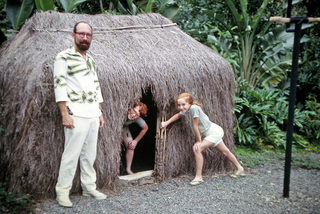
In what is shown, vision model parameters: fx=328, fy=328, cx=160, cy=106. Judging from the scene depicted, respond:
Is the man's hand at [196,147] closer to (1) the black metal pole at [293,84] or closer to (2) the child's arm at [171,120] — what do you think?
(2) the child's arm at [171,120]

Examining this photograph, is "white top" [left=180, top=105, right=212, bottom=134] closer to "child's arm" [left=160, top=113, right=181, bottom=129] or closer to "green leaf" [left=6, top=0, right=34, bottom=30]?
"child's arm" [left=160, top=113, right=181, bottom=129]

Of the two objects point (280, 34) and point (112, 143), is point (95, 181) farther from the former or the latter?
point (280, 34)

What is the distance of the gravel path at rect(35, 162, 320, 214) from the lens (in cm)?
430

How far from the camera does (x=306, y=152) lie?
7.93m

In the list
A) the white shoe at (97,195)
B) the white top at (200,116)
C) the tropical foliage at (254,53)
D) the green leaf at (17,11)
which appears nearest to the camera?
the white shoe at (97,195)

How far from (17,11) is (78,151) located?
4.24 meters

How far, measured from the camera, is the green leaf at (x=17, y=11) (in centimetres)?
689

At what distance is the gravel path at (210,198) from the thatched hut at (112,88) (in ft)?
1.12

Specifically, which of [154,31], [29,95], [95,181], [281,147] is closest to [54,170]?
[95,181]

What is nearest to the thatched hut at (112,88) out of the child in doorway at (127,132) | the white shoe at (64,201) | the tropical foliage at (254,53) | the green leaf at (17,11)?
the child in doorway at (127,132)

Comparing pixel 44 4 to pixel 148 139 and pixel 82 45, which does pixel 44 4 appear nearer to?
pixel 82 45

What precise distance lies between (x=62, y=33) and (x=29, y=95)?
140 centimetres

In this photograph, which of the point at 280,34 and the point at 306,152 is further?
the point at 280,34

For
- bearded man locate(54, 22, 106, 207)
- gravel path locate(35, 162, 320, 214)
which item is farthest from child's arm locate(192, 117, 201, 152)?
bearded man locate(54, 22, 106, 207)
